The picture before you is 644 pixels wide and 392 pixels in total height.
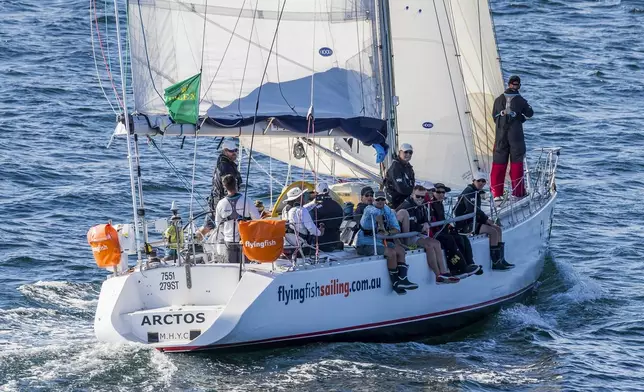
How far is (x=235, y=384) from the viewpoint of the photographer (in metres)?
15.3

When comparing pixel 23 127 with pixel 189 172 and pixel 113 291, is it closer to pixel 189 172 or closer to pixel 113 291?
pixel 189 172

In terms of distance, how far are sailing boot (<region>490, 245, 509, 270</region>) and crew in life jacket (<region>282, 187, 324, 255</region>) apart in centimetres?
320

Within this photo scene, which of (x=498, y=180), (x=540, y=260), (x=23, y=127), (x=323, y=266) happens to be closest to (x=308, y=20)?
(x=323, y=266)

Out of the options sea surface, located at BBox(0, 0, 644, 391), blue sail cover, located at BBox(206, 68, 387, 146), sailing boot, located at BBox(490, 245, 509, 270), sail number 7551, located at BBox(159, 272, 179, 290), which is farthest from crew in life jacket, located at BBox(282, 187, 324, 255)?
sailing boot, located at BBox(490, 245, 509, 270)

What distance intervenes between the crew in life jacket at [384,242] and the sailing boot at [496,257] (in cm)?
212

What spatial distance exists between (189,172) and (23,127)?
5336 mm

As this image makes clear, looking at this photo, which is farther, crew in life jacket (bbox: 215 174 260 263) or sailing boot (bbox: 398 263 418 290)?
sailing boot (bbox: 398 263 418 290)

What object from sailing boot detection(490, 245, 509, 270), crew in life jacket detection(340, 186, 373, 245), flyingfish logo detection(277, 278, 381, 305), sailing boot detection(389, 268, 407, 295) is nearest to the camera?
flyingfish logo detection(277, 278, 381, 305)

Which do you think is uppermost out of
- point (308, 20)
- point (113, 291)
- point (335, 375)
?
point (308, 20)

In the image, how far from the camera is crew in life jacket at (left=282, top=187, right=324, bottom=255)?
16.5 m

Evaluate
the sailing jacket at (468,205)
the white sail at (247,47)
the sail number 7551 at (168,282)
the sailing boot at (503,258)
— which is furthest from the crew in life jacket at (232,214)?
the sailing boot at (503,258)

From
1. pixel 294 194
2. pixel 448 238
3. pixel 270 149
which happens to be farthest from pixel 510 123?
pixel 294 194

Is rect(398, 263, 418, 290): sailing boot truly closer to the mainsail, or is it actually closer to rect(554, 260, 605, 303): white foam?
the mainsail

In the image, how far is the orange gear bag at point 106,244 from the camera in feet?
53.9
